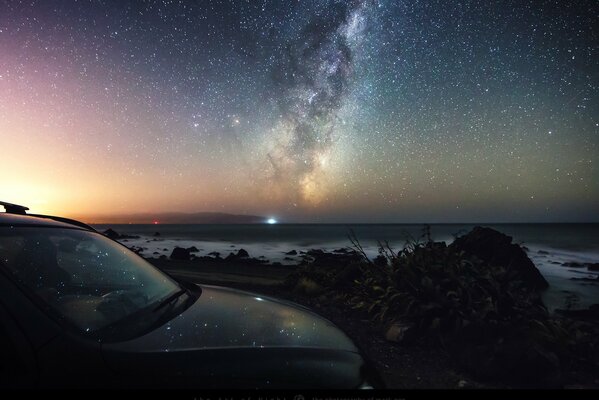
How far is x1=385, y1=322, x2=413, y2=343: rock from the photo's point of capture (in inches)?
195

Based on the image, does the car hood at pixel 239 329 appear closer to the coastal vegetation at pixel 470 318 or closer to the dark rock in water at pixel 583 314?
the coastal vegetation at pixel 470 318

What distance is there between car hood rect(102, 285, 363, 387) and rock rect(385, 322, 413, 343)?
283 cm

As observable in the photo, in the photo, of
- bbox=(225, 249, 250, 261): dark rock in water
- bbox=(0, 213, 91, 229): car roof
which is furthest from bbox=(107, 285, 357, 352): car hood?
bbox=(225, 249, 250, 261): dark rock in water

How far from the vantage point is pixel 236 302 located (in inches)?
112

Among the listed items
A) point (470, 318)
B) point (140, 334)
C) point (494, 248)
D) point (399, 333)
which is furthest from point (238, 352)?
point (494, 248)

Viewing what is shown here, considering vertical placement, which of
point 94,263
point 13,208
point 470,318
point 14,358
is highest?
point 13,208

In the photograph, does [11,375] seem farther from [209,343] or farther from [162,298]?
[162,298]

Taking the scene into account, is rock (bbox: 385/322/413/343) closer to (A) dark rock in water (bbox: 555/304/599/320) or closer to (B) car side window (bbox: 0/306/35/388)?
(B) car side window (bbox: 0/306/35/388)

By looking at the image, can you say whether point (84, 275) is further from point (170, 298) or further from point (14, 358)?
point (14, 358)

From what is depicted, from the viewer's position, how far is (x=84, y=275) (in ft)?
11.2

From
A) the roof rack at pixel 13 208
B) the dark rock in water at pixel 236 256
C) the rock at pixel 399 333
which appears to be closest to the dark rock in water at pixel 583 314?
the rock at pixel 399 333

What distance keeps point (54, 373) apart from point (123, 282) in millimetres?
1523

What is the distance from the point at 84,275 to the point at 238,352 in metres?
2.39

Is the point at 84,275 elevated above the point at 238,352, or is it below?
above
